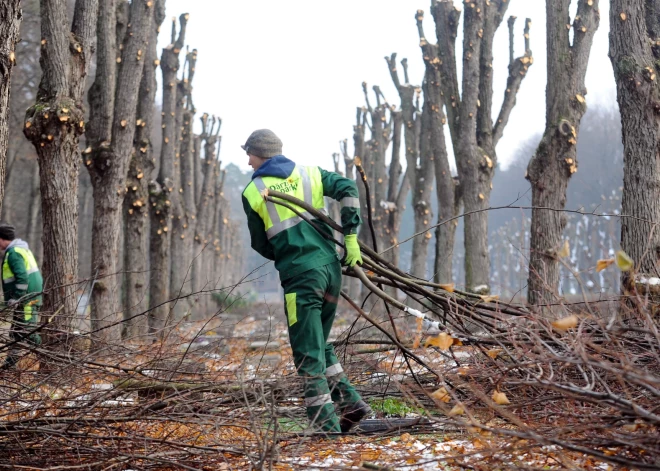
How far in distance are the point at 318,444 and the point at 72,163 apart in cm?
520

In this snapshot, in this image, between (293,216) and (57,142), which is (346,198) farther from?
(57,142)

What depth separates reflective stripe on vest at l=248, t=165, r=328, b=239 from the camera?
489 cm

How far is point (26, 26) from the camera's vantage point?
63.3ft

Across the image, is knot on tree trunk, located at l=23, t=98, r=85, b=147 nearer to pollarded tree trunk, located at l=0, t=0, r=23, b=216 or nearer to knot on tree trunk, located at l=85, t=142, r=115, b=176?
knot on tree trunk, located at l=85, t=142, r=115, b=176

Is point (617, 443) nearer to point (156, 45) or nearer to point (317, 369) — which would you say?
point (317, 369)

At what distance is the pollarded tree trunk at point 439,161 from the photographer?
45.4ft

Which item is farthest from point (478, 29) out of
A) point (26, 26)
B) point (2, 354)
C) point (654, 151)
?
point (26, 26)

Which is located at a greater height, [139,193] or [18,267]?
[139,193]

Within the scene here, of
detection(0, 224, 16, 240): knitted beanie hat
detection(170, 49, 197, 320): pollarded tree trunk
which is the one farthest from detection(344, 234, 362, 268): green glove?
detection(170, 49, 197, 320): pollarded tree trunk

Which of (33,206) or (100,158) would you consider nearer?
(100,158)

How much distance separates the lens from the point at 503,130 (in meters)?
13.1

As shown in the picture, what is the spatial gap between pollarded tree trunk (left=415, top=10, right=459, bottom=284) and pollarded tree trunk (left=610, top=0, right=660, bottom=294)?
20.0 ft

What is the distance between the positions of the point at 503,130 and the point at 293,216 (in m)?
9.08

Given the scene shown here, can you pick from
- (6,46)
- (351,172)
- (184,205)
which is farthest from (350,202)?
(351,172)
